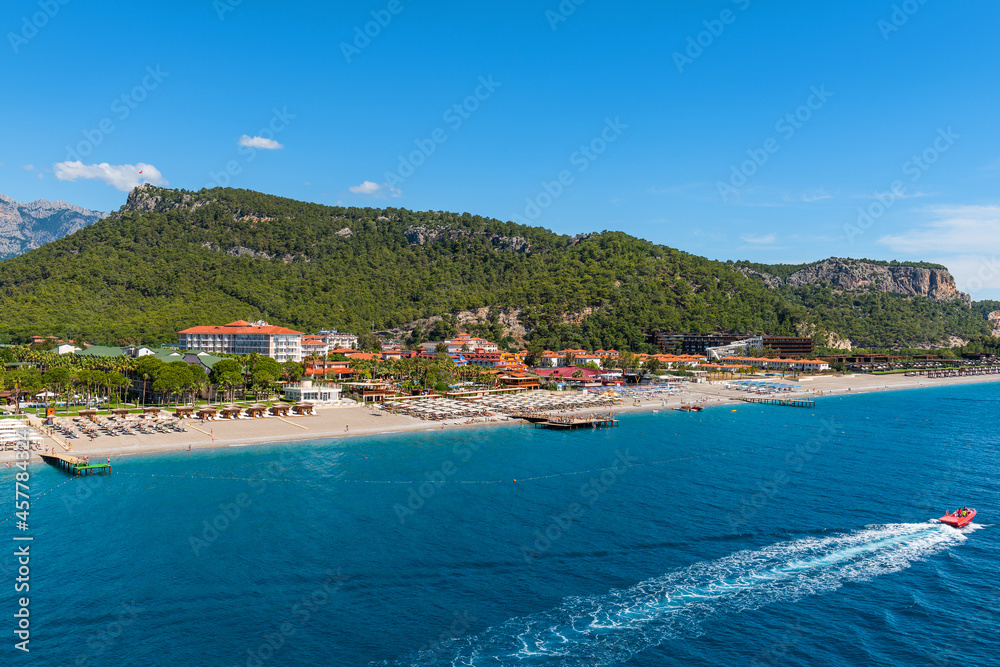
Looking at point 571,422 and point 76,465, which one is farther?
point 571,422

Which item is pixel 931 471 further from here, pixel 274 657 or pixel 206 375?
pixel 206 375

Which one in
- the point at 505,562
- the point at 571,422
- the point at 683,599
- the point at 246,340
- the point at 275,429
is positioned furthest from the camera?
the point at 246,340

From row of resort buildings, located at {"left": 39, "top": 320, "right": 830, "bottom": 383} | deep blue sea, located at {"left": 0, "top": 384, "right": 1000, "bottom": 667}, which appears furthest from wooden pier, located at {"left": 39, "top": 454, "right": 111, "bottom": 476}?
row of resort buildings, located at {"left": 39, "top": 320, "right": 830, "bottom": 383}

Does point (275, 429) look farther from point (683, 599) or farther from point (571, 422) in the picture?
point (683, 599)

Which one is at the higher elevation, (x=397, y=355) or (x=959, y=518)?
(x=397, y=355)

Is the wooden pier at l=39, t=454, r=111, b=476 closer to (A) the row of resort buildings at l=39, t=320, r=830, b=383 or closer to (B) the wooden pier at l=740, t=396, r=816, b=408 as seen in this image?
(A) the row of resort buildings at l=39, t=320, r=830, b=383

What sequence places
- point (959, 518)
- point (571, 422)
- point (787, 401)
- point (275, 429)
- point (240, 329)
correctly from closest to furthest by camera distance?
point (959, 518), point (275, 429), point (571, 422), point (787, 401), point (240, 329)

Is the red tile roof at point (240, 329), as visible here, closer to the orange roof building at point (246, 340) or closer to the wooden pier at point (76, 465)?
the orange roof building at point (246, 340)

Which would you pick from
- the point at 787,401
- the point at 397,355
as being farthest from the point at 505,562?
the point at 397,355
